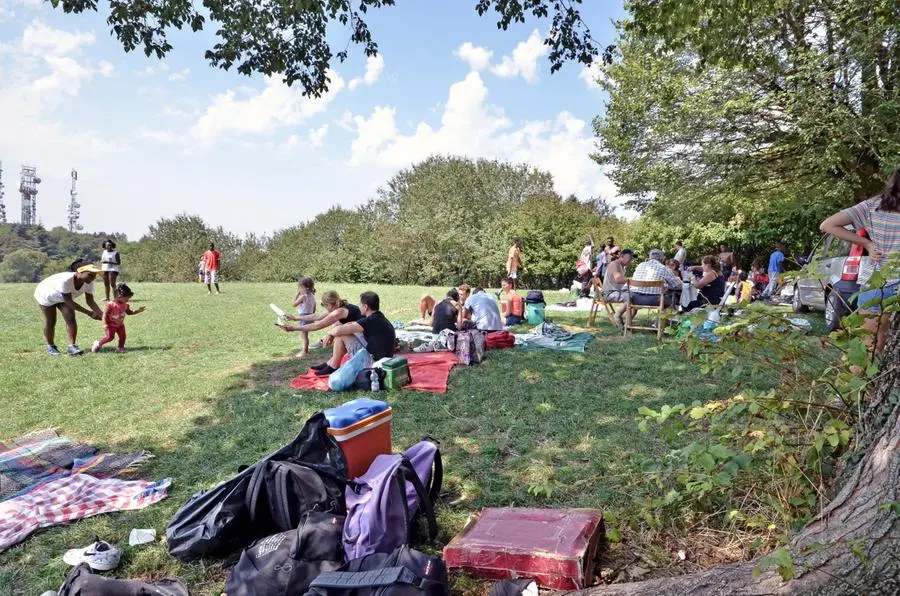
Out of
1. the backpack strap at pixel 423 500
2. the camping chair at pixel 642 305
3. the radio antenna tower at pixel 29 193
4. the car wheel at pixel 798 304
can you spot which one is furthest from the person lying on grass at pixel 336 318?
the radio antenna tower at pixel 29 193

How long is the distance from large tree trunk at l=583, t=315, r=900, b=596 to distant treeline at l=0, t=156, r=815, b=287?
19651 millimetres

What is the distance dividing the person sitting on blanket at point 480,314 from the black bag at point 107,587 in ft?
20.4

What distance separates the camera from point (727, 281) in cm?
1312

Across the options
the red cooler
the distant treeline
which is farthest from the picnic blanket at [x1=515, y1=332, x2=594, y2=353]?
the distant treeline

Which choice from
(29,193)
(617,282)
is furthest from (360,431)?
(29,193)

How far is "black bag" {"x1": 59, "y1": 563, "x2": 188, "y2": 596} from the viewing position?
7.70ft

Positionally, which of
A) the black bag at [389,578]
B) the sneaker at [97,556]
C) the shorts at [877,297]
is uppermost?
the shorts at [877,297]

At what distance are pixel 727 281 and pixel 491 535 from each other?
39.9 ft

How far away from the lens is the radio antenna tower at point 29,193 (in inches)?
3925

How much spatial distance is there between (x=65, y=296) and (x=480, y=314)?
5.72 meters

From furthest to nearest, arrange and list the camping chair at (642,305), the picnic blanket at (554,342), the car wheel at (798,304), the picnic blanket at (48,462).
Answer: the car wheel at (798,304) < the camping chair at (642,305) < the picnic blanket at (554,342) < the picnic blanket at (48,462)

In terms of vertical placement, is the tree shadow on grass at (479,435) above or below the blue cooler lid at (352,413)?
below

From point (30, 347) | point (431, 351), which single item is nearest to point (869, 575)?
point (431, 351)

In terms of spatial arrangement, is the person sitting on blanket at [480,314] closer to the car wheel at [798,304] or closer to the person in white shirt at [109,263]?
the car wheel at [798,304]
